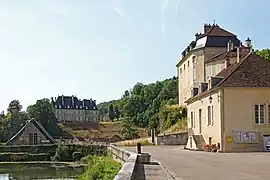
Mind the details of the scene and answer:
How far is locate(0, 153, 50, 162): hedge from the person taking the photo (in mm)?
81875

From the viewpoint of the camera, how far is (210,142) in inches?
1625

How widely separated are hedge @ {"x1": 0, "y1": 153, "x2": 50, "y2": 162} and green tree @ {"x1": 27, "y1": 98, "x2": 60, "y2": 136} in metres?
34.8

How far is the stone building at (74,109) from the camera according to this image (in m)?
162

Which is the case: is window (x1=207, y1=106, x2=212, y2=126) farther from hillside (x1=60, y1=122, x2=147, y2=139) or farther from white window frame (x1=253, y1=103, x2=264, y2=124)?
hillside (x1=60, y1=122, x2=147, y2=139)

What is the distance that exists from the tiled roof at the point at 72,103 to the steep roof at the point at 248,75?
415 ft

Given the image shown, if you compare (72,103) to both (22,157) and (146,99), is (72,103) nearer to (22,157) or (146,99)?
(146,99)

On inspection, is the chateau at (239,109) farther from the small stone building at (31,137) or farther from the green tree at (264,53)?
the small stone building at (31,137)

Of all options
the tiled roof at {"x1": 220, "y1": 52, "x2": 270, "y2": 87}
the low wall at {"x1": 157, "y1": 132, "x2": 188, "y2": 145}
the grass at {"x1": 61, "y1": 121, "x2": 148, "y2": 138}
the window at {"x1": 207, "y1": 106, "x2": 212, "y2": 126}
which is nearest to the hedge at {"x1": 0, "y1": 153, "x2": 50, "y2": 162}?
the low wall at {"x1": 157, "y1": 132, "x2": 188, "y2": 145}

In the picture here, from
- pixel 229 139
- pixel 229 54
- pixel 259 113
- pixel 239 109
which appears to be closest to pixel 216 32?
pixel 229 54

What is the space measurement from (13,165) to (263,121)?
152 feet

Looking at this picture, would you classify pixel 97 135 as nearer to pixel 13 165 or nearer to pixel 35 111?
pixel 35 111

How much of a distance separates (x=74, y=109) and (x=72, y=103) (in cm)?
237

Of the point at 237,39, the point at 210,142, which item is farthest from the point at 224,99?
the point at 237,39

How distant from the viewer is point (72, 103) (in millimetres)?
167125
